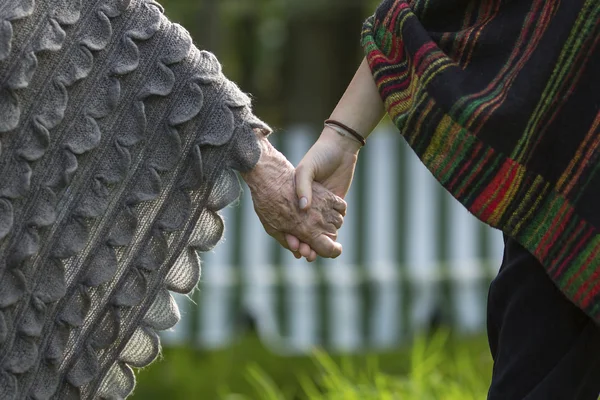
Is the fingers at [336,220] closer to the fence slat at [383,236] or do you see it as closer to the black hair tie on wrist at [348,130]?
the black hair tie on wrist at [348,130]

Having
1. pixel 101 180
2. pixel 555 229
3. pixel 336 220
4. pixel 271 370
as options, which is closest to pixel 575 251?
pixel 555 229

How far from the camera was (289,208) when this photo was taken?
2178mm

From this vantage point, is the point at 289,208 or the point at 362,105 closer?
the point at 362,105

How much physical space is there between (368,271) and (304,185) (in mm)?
4087

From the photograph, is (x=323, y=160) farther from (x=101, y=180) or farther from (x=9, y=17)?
(x=9, y=17)

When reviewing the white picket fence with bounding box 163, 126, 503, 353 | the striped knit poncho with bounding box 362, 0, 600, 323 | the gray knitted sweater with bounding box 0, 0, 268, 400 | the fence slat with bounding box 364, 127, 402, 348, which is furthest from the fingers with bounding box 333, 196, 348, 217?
the fence slat with bounding box 364, 127, 402, 348

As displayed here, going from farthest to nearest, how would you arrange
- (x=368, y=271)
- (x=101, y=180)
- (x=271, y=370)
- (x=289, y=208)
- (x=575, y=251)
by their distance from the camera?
(x=368, y=271), (x=271, y=370), (x=289, y=208), (x=101, y=180), (x=575, y=251)

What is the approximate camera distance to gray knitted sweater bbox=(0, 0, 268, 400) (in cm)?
Answer: 186

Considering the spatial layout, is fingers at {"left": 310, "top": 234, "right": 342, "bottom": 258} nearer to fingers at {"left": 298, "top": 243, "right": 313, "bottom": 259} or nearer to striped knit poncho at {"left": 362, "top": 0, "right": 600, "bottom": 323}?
fingers at {"left": 298, "top": 243, "right": 313, "bottom": 259}

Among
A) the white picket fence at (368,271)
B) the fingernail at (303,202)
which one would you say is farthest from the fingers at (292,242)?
the white picket fence at (368,271)

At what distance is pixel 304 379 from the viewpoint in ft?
13.0

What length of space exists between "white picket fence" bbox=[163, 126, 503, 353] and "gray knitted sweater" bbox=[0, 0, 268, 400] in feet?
12.2

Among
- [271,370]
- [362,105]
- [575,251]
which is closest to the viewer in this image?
[575,251]

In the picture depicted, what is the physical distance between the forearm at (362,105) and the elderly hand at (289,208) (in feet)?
0.57
